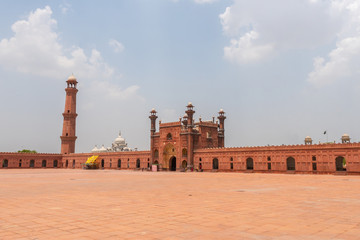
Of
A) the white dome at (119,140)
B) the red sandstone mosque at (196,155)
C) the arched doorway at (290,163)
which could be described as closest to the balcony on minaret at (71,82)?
the red sandstone mosque at (196,155)

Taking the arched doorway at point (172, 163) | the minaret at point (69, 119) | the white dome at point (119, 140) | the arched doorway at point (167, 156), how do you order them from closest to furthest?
1. the arched doorway at point (167, 156)
2. the arched doorway at point (172, 163)
3. the minaret at point (69, 119)
4. the white dome at point (119, 140)

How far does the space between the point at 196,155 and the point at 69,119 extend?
108 ft

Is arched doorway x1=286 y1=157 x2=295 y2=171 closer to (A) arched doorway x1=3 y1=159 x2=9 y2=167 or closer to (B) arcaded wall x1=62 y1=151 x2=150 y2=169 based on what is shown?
(B) arcaded wall x1=62 y1=151 x2=150 y2=169

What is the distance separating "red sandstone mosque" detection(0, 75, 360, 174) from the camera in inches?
1426

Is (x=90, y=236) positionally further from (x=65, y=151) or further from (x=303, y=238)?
(x=65, y=151)

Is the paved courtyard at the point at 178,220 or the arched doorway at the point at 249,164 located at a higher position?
the arched doorway at the point at 249,164

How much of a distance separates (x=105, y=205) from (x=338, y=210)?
7.02 metres

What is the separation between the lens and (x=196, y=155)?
49250mm

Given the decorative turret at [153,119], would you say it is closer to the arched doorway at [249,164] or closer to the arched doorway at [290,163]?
the arched doorway at [249,164]

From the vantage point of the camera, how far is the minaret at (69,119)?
223ft

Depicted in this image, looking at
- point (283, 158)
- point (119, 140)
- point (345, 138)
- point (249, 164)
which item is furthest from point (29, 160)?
point (345, 138)

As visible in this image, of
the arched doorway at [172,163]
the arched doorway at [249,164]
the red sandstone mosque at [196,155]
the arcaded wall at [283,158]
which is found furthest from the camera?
the arched doorway at [172,163]

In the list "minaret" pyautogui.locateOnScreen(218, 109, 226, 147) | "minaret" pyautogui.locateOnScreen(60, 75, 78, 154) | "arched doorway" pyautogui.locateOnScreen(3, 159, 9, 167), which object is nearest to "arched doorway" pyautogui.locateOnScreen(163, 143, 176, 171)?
"minaret" pyautogui.locateOnScreen(218, 109, 226, 147)

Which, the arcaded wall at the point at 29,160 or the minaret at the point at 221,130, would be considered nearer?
the minaret at the point at 221,130
